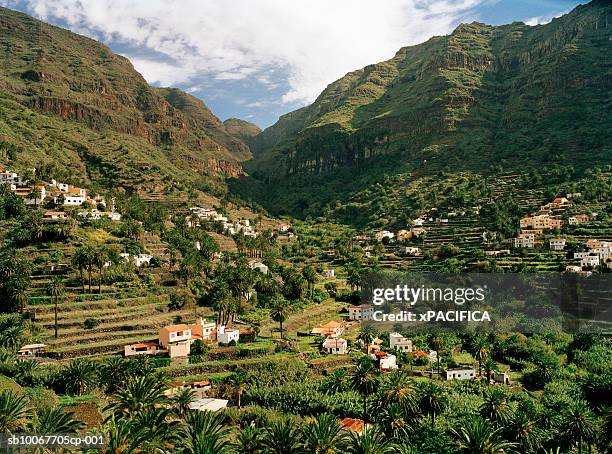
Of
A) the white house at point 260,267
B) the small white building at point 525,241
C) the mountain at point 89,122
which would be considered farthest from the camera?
the mountain at point 89,122

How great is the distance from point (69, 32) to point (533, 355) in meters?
203

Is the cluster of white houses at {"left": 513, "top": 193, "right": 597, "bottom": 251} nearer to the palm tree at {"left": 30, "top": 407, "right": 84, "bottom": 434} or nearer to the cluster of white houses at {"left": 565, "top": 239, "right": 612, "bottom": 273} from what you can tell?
the cluster of white houses at {"left": 565, "top": 239, "right": 612, "bottom": 273}

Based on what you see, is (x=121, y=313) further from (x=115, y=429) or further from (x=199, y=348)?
(x=115, y=429)

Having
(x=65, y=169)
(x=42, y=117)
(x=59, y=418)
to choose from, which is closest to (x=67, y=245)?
(x=59, y=418)

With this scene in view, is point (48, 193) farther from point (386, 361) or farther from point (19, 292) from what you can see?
point (386, 361)

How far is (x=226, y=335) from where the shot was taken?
44.3 meters

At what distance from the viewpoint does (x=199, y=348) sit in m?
40.7

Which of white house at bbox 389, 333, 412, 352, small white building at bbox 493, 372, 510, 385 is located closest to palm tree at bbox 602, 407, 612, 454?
small white building at bbox 493, 372, 510, 385

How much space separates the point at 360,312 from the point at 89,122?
379ft

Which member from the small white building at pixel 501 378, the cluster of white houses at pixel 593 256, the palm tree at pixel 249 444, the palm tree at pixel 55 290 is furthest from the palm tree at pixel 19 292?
the cluster of white houses at pixel 593 256

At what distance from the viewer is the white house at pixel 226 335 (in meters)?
44.3

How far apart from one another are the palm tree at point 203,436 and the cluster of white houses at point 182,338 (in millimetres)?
19940

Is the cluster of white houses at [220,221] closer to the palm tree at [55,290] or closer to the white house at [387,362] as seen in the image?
the palm tree at [55,290]

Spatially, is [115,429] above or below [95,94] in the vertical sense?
below
